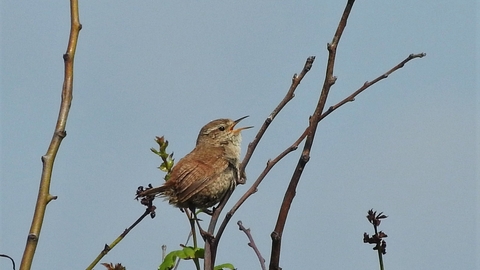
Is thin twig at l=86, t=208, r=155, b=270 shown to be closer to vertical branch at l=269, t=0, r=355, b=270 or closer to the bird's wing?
vertical branch at l=269, t=0, r=355, b=270

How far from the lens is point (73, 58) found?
2256mm

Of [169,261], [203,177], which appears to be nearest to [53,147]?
[169,261]

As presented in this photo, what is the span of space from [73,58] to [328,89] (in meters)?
0.89

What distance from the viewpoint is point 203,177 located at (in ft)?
17.4

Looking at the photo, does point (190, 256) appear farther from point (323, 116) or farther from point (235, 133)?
point (235, 133)

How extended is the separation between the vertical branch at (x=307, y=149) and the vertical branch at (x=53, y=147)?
716mm

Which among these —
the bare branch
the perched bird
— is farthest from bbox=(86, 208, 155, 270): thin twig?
the perched bird

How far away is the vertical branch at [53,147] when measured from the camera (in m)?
2.04

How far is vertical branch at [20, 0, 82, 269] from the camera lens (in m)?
2.04

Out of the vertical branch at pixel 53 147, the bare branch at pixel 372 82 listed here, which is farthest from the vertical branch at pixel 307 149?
the vertical branch at pixel 53 147

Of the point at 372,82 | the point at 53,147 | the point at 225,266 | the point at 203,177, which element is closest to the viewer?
the point at 53,147

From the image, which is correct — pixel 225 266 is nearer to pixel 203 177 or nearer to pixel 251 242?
pixel 251 242

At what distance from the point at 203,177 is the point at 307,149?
9.68 ft

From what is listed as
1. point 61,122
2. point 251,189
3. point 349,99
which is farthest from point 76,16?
point 349,99
